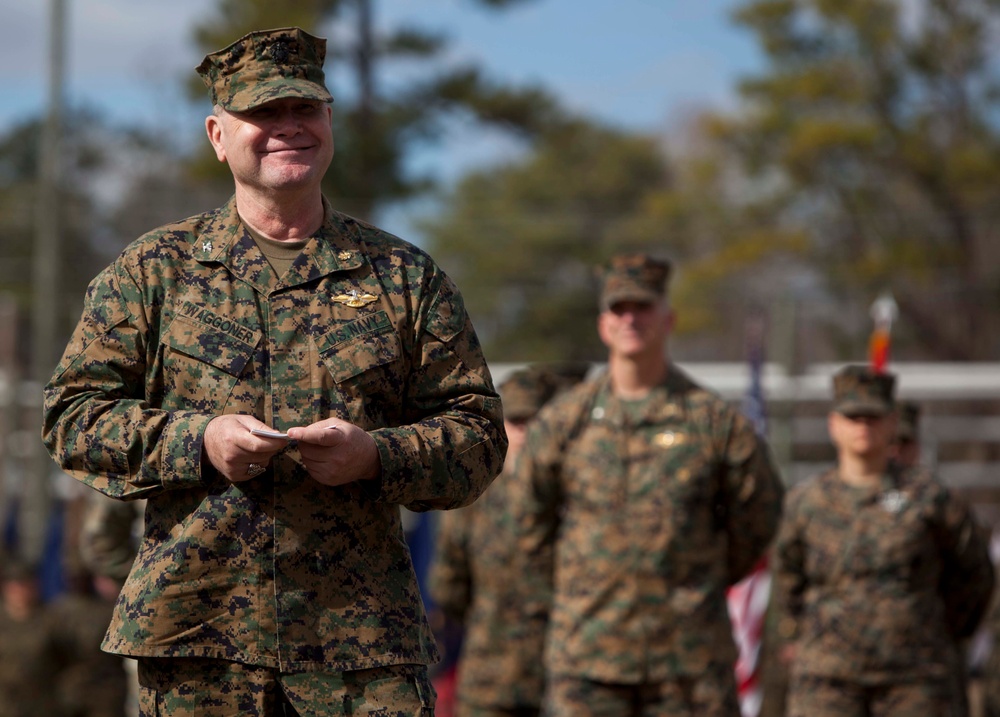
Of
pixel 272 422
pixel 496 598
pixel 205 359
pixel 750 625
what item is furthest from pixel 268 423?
pixel 750 625

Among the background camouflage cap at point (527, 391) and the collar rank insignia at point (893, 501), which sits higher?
the background camouflage cap at point (527, 391)

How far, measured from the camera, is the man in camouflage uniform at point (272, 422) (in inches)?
141

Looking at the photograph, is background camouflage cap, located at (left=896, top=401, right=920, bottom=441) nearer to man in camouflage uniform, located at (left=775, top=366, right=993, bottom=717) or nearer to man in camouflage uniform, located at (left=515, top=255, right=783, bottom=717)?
man in camouflage uniform, located at (left=775, top=366, right=993, bottom=717)

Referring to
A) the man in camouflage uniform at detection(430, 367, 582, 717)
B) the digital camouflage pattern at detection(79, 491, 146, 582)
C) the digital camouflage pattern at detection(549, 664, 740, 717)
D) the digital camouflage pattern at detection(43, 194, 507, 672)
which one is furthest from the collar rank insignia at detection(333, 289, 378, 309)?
the digital camouflage pattern at detection(79, 491, 146, 582)

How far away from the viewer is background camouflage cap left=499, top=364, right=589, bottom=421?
28.5 feet

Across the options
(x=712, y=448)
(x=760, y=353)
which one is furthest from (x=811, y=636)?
(x=760, y=353)

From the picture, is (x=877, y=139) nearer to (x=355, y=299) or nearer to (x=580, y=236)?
(x=580, y=236)

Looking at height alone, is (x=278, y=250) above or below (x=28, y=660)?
above

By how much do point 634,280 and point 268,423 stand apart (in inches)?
147

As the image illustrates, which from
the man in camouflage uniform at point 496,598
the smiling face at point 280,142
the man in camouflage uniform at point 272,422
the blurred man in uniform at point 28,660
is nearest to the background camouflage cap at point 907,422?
the man in camouflage uniform at point 496,598

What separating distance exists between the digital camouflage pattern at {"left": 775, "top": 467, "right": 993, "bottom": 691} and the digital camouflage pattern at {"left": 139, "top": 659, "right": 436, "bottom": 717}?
4701 mm

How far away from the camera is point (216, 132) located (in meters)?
3.84

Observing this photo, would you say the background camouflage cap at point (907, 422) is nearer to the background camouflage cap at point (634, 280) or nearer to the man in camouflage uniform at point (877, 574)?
the man in camouflage uniform at point (877, 574)

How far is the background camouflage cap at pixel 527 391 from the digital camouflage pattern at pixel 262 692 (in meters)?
4.97
